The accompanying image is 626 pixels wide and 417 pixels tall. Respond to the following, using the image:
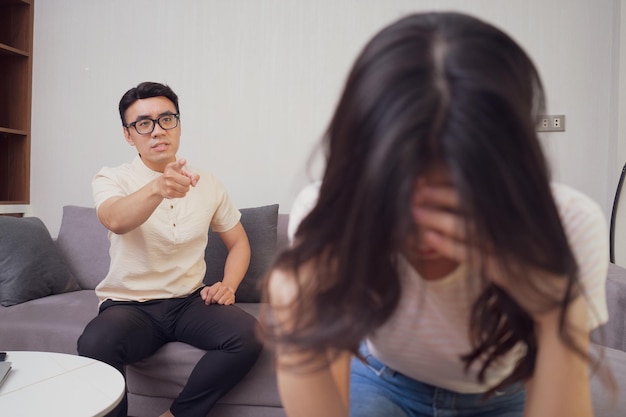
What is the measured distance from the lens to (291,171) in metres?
2.93

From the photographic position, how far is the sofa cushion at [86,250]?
8.67 feet

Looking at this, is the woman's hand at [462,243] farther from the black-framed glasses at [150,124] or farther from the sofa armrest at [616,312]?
the black-framed glasses at [150,124]

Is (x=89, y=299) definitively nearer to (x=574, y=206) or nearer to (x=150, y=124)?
(x=150, y=124)

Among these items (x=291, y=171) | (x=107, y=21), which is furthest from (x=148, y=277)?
(x=107, y=21)

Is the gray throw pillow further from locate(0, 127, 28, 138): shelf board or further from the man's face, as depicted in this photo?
locate(0, 127, 28, 138): shelf board

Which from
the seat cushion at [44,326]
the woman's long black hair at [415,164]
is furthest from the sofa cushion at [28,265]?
the woman's long black hair at [415,164]

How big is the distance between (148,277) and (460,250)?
161 cm

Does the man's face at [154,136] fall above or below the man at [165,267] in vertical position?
above

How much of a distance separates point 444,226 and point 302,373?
0.87 feet

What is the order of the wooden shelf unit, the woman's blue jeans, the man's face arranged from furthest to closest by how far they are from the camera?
the wooden shelf unit, the man's face, the woman's blue jeans

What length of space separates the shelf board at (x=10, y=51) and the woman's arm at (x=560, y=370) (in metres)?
3.34

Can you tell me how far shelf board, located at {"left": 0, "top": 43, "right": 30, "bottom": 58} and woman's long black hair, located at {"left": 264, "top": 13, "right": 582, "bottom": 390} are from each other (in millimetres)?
3166

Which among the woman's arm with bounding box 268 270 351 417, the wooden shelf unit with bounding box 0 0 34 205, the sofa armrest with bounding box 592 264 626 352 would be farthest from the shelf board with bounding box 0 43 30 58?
the sofa armrest with bounding box 592 264 626 352

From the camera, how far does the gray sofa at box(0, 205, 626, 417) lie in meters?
1.80
